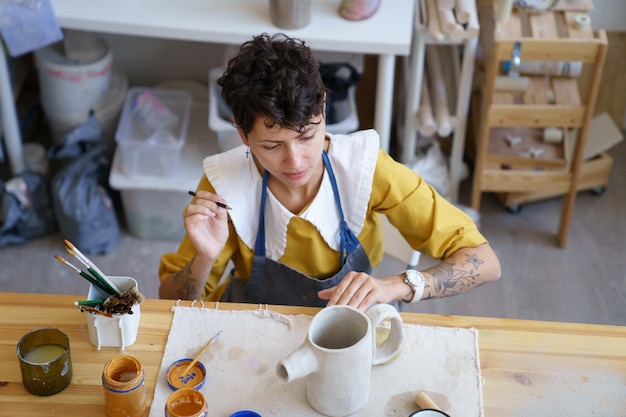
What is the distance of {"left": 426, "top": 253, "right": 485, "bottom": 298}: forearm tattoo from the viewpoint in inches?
62.7

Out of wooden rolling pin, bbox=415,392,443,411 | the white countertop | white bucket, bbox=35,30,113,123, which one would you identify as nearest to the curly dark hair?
wooden rolling pin, bbox=415,392,443,411

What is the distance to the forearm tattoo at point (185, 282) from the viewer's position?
5.38 ft

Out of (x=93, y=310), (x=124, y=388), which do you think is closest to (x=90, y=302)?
(x=93, y=310)

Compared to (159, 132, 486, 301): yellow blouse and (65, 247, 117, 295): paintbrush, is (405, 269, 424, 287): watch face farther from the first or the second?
(65, 247, 117, 295): paintbrush

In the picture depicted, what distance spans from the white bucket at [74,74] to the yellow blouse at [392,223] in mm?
1364

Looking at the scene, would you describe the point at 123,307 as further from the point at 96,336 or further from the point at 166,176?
the point at 166,176

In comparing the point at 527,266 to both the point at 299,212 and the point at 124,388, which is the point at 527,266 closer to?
the point at 299,212

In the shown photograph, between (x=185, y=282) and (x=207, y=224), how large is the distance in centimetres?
15

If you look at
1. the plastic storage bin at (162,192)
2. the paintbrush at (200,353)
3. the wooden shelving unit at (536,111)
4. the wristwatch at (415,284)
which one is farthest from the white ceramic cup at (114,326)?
the wooden shelving unit at (536,111)

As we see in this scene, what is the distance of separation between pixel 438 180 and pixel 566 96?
0.52 metres

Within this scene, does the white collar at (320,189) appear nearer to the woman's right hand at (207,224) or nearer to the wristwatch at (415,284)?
the woman's right hand at (207,224)

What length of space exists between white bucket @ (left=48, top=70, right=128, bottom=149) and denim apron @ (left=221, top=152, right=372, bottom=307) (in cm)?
139

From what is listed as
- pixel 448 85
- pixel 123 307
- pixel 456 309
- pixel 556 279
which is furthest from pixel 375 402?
pixel 448 85

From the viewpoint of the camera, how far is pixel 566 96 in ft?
9.12
